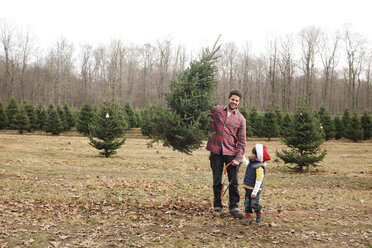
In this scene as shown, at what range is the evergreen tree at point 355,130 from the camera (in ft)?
110

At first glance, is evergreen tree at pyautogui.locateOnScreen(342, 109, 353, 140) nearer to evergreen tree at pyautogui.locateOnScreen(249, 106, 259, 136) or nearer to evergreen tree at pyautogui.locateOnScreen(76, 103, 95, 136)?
evergreen tree at pyautogui.locateOnScreen(249, 106, 259, 136)

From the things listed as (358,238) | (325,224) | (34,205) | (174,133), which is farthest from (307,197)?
(34,205)

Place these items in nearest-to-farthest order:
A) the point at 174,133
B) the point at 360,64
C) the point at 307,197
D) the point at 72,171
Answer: the point at 174,133 → the point at 307,197 → the point at 72,171 → the point at 360,64

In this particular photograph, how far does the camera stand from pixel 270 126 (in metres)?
34.2

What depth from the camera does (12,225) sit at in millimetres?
5340

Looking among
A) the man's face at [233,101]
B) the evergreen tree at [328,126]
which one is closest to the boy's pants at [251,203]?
the man's face at [233,101]

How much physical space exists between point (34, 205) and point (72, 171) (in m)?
4.94

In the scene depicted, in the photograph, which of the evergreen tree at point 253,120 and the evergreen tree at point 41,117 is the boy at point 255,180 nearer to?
the evergreen tree at point 253,120

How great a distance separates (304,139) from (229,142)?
9.16 meters

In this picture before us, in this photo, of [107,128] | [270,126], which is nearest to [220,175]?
[107,128]

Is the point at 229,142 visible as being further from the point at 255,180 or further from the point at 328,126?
the point at 328,126

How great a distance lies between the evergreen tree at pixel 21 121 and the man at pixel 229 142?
1226 inches

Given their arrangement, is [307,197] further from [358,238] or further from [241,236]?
[241,236]

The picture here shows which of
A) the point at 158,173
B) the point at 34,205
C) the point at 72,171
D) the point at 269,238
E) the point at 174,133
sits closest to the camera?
the point at 269,238
